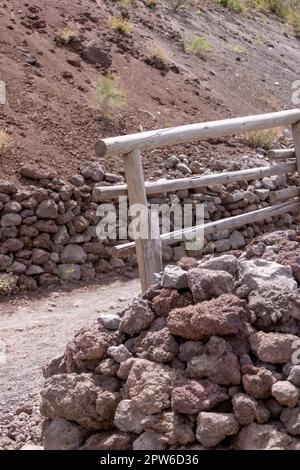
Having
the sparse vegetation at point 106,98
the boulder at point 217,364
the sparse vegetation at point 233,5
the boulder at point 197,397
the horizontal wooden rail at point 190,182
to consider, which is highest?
the sparse vegetation at point 233,5

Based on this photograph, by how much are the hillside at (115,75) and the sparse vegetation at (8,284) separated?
128 cm

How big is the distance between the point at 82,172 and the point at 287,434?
6176 mm

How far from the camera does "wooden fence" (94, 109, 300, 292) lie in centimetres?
510

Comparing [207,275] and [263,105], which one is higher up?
[263,105]

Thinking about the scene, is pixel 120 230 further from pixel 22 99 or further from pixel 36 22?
pixel 36 22

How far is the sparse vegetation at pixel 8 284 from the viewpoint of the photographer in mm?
7543

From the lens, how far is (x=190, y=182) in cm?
659

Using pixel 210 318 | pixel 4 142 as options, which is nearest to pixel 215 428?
pixel 210 318

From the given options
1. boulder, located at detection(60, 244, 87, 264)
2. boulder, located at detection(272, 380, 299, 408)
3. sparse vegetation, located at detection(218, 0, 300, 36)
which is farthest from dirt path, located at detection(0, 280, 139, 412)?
sparse vegetation, located at detection(218, 0, 300, 36)

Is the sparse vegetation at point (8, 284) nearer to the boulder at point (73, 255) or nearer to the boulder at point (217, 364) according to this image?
the boulder at point (73, 255)

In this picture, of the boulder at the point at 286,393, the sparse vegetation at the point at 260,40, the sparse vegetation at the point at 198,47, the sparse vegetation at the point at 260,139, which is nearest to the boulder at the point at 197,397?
the boulder at the point at 286,393

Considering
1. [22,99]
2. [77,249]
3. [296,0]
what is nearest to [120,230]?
[77,249]

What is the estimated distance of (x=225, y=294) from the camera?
3436 mm

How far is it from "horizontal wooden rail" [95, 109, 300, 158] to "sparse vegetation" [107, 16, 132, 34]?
21.8 feet
